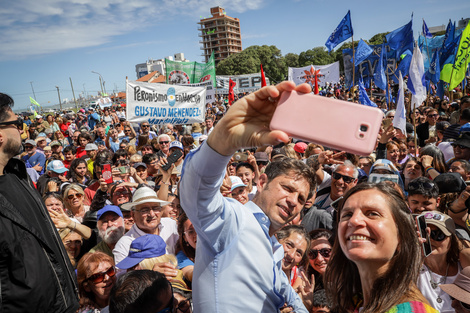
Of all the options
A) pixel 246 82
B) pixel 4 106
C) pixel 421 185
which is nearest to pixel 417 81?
pixel 421 185

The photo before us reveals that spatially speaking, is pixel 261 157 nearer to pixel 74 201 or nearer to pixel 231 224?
pixel 74 201

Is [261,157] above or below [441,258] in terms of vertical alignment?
above

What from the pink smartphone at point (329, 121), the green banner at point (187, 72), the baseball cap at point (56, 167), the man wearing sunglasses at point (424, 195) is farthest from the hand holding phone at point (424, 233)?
the green banner at point (187, 72)

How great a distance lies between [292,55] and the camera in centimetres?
6525

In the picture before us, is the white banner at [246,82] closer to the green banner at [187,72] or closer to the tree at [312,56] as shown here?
the green banner at [187,72]

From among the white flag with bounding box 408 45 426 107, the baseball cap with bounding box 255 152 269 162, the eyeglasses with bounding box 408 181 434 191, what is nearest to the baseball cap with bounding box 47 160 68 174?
the baseball cap with bounding box 255 152 269 162

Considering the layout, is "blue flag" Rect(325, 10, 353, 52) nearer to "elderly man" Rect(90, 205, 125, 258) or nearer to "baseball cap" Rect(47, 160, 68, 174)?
"baseball cap" Rect(47, 160, 68, 174)

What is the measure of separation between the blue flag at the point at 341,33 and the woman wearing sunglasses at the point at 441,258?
9.05m

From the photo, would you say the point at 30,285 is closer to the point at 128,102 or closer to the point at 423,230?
the point at 423,230

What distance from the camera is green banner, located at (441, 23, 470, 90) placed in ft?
30.7

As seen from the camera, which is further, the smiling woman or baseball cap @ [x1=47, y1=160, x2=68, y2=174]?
baseball cap @ [x1=47, y1=160, x2=68, y2=174]

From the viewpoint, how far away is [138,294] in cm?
205

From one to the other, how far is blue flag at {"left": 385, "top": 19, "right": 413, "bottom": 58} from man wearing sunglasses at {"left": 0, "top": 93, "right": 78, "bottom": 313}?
12.3 meters

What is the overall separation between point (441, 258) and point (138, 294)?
93.6 inches
